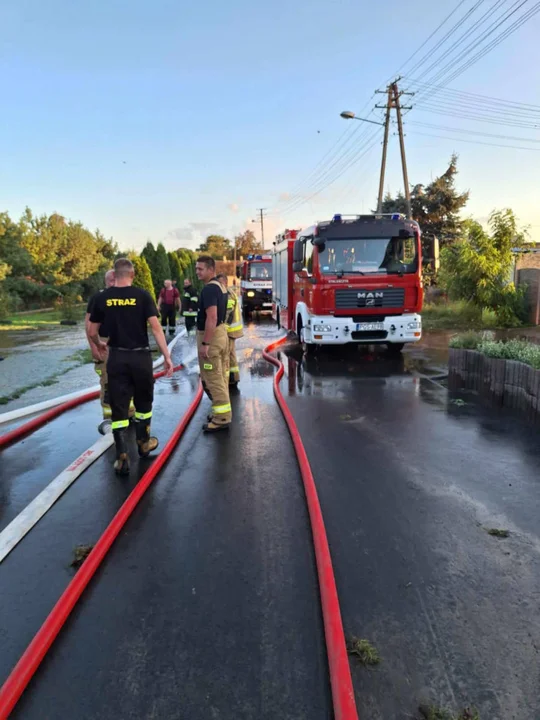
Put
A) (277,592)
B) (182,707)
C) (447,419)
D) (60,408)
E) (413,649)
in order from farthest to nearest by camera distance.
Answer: (60,408), (447,419), (277,592), (413,649), (182,707)

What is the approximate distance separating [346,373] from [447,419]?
323cm

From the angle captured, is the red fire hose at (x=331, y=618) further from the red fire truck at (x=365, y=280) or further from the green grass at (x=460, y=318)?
the green grass at (x=460, y=318)

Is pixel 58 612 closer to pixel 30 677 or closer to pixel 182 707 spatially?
pixel 30 677

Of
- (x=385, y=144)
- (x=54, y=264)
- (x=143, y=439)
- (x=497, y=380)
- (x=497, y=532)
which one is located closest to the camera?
(x=497, y=532)

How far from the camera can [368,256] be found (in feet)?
31.8

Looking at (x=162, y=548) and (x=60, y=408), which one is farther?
(x=60, y=408)

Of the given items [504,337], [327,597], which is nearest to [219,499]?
[327,597]

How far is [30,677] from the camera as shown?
2109 mm

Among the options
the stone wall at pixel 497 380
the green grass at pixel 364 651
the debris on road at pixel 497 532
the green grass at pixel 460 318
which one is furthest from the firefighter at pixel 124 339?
the green grass at pixel 460 318

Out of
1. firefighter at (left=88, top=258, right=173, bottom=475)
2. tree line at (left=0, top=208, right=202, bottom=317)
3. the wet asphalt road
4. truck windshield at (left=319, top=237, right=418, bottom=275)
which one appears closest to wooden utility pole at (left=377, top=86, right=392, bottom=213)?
tree line at (left=0, top=208, right=202, bottom=317)

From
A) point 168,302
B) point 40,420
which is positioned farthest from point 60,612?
point 168,302

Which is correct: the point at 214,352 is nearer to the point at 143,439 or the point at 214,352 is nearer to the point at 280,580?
the point at 143,439

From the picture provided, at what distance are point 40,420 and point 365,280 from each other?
6237mm

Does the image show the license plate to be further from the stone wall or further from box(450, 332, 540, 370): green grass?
the stone wall
